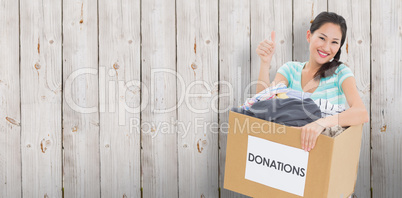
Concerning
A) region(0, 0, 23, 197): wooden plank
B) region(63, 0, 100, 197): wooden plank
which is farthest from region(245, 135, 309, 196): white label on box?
region(0, 0, 23, 197): wooden plank

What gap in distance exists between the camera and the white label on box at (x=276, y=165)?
1.16m

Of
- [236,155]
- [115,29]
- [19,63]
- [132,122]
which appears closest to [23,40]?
[19,63]

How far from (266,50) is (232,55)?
0.58ft

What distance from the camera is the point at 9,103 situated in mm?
1657

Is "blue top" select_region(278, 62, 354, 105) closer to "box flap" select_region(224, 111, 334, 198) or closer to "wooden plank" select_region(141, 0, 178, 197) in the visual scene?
"box flap" select_region(224, 111, 334, 198)

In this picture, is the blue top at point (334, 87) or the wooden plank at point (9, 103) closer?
the blue top at point (334, 87)

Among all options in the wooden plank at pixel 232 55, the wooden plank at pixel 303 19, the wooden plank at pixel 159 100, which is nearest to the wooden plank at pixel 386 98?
the wooden plank at pixel 303 19

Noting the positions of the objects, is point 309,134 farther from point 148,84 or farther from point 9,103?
point 9,103

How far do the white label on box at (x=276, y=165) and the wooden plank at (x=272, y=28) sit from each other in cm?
51

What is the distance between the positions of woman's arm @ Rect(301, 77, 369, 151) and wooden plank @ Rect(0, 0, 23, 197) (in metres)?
1.29

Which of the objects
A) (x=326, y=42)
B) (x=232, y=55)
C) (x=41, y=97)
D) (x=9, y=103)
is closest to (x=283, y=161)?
(x=326, y=42)

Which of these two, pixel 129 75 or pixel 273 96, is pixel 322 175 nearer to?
pixel 273 96

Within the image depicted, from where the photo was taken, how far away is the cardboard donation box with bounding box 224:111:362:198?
3.70 ft

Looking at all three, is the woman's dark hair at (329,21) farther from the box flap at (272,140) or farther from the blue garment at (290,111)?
the box flap at (272,140)
